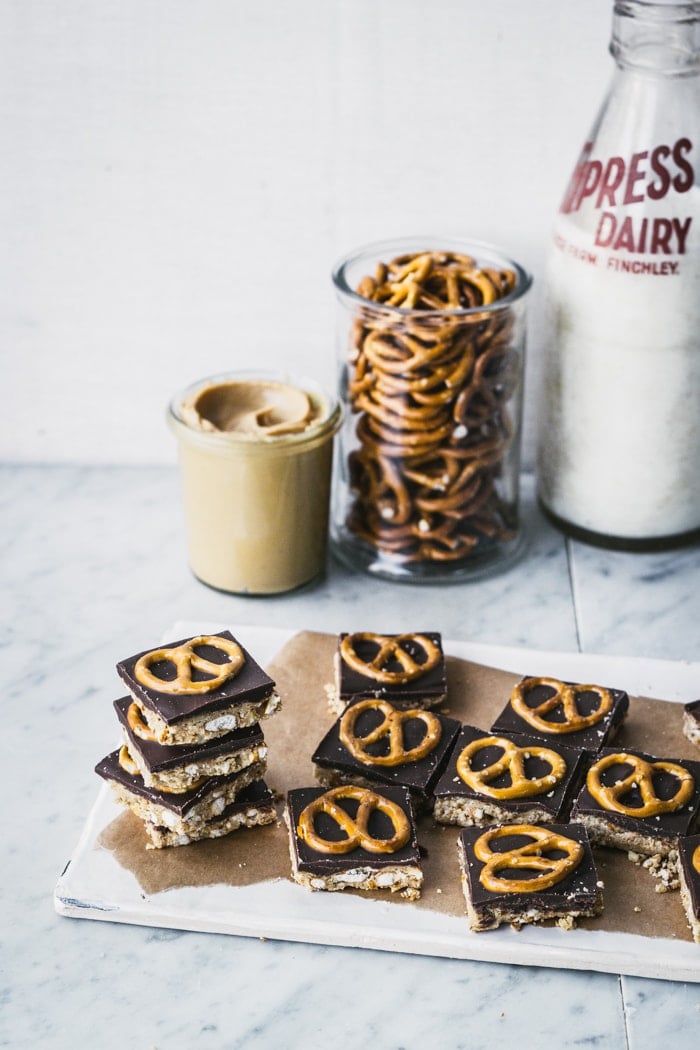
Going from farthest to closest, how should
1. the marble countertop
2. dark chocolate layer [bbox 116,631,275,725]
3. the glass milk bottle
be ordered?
the glass milk bottle
dark chocolate layer [bbox 116,631,275,725]
the marble countertop

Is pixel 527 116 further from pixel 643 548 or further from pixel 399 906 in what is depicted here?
→ pixel 399 906

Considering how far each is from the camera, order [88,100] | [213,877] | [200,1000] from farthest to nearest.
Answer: [88,100], [213,877], [200,1000]

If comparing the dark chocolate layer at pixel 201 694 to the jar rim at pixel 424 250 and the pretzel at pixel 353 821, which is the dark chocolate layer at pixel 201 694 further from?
the jar rim at pixel 424 250

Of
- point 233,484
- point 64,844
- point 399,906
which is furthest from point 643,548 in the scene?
point 64,844

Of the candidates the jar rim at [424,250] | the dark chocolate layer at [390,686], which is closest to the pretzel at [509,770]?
the dark chocolate layer at [390,686]


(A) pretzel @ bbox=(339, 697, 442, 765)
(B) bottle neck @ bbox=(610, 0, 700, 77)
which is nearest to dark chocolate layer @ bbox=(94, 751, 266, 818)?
(A) pretzel @ bbox=(339, 697, 442, 765)

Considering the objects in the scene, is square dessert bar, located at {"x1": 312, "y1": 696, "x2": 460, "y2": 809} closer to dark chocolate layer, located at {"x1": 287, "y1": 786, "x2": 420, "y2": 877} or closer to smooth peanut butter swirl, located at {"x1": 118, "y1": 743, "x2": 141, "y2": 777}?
dark chocolate layer, located at {"x1": 287, "y1": 786, "x2": 420, "y2": 877}
